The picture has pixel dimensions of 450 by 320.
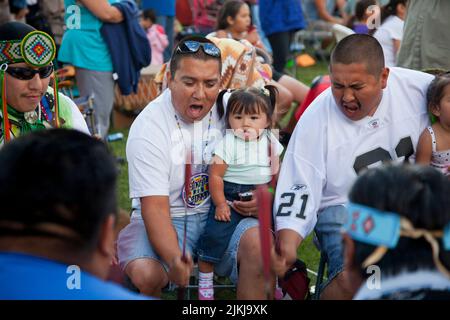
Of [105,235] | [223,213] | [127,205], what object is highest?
[105,235]

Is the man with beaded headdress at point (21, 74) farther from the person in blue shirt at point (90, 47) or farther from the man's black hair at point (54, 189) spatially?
the person in blue shirt at point (90, 47)

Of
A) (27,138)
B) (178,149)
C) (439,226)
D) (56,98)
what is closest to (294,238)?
(178,149)

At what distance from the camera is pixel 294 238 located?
381 centimetres

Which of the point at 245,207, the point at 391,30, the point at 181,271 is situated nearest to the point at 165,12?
the point at 391,30

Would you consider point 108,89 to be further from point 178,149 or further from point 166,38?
point 166,38

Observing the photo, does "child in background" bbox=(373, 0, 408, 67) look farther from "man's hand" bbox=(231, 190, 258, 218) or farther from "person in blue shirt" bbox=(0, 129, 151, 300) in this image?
"person in blue shirt" bbox=(0, 129, 151, 300)

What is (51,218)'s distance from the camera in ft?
6.40

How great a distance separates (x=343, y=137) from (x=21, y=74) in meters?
1.62

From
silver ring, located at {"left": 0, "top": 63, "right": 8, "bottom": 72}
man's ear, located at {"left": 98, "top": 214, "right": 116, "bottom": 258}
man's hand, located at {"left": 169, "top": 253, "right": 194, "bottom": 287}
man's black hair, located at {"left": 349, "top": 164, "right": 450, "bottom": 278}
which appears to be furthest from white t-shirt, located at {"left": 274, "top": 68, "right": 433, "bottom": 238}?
man's ear, located at {"left": 98, "top": 214, "right": 116, "bottom": 258}

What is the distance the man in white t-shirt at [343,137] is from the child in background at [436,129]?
1.6 inches

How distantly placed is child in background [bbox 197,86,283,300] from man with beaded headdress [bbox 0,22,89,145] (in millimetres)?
963

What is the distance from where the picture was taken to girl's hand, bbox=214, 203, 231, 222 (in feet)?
13.5

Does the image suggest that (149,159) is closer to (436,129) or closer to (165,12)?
(436,129)
